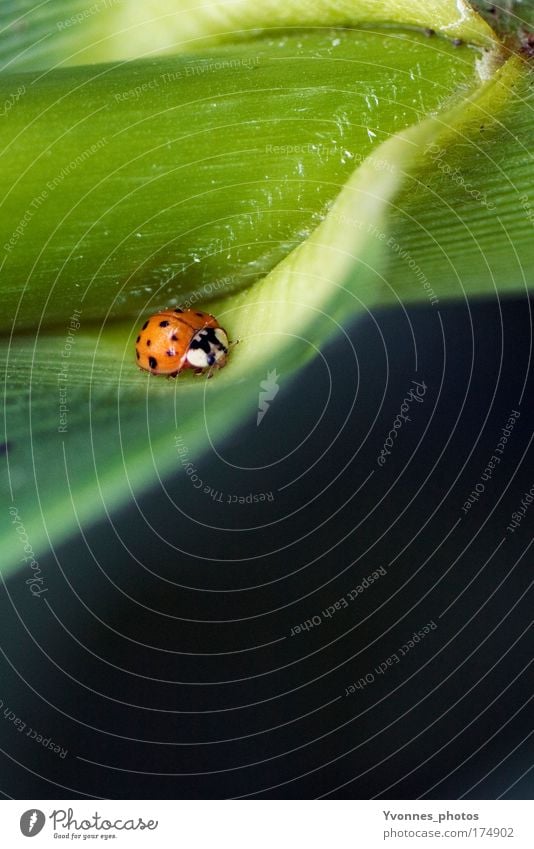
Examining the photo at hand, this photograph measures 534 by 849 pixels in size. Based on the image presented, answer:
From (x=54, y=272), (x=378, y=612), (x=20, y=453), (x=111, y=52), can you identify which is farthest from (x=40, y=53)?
(x=378, y=612)
